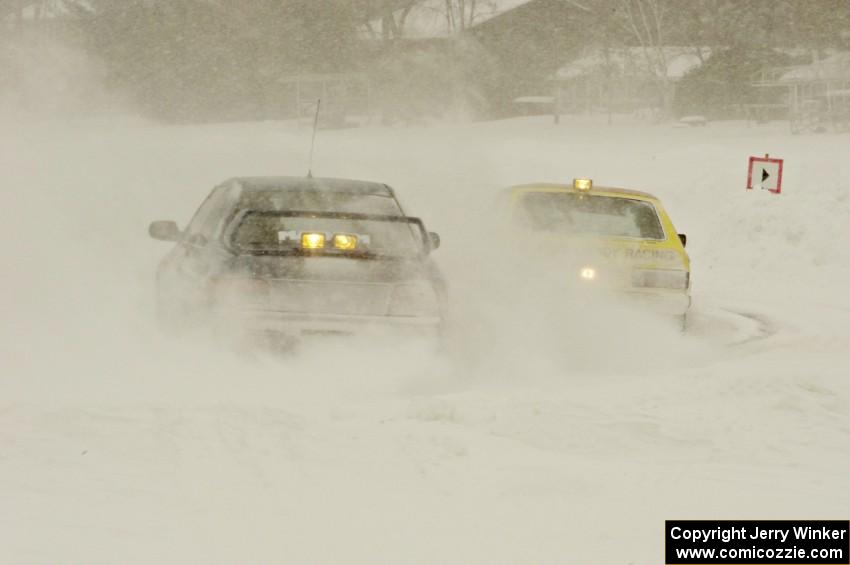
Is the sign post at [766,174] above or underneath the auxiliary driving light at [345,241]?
above

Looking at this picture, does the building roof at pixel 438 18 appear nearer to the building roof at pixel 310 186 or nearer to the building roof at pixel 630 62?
the building roof at pixel 630 62

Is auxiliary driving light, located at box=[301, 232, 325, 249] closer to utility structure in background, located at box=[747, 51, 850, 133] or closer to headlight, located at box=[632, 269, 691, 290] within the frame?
headlight, located at box=[632, 269, 691, 290]

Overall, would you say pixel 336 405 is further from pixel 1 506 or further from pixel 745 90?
pixel 745 90

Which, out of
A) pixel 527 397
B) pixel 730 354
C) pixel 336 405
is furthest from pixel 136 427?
pixel 730 354

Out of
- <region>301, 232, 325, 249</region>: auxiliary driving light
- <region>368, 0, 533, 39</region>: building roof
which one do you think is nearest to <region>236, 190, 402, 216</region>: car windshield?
<region>301, 232, 325, 249</region>: auxiliary driving light

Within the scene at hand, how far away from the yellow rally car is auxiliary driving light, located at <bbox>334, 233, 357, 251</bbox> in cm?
285

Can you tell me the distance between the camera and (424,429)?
7.03 meters

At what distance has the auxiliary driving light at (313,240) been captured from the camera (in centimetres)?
810

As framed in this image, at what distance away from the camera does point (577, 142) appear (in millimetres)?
41625

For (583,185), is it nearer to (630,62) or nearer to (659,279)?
(659,279)

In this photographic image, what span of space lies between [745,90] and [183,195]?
31278 millimetres

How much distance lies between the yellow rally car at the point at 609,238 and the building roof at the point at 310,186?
6.27ft

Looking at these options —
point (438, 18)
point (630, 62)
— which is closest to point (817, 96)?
Answer: point (630, 62)

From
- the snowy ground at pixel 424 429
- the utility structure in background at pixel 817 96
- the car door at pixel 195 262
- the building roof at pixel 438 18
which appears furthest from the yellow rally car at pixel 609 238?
the building roof at pixel 438 18
